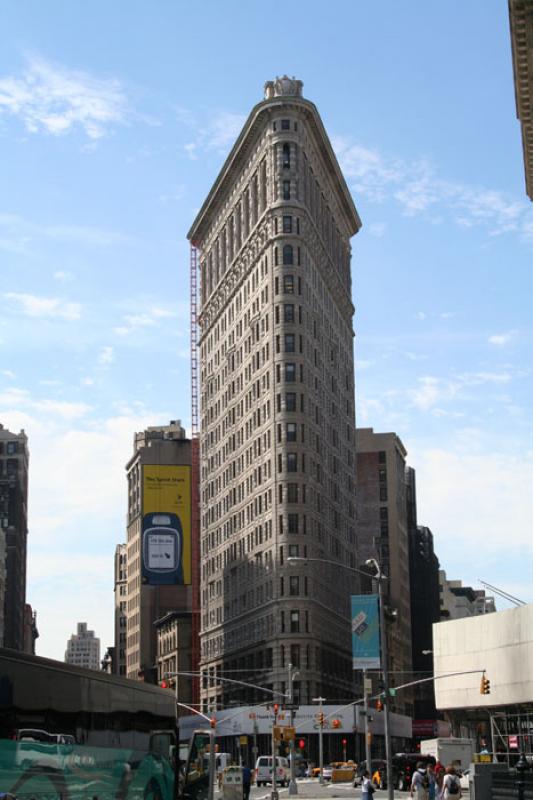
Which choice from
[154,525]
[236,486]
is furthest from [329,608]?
[154,525]

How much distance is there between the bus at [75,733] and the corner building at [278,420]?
4135 inches

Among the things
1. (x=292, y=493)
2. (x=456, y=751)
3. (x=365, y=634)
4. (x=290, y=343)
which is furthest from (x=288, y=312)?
(x=456, y=751)

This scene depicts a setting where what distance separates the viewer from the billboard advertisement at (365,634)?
74125 mm

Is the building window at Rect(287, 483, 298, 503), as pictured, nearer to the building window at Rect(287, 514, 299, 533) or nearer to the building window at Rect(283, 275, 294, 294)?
the building window at Rect(287, 514, 299, 533)

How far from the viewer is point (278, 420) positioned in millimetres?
135750

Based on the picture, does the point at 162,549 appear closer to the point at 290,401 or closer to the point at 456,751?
the point at 290,401

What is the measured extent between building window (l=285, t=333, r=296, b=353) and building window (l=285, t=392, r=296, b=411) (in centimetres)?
507

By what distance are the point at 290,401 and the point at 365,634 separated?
60637 mm

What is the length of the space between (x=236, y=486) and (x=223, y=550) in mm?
10316

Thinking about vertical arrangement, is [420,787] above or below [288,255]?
below

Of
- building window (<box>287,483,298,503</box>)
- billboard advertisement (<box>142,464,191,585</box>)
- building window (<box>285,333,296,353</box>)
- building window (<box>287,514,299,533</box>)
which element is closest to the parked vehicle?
building window (<box>287,514,299,533</box>)

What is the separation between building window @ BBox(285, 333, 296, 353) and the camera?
5389 inches

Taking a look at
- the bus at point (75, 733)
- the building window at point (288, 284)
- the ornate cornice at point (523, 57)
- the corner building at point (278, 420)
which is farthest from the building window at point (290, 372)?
the bus at point (75, 733)

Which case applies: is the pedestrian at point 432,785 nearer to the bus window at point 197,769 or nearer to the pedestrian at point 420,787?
the pedestrian at point 420,787
